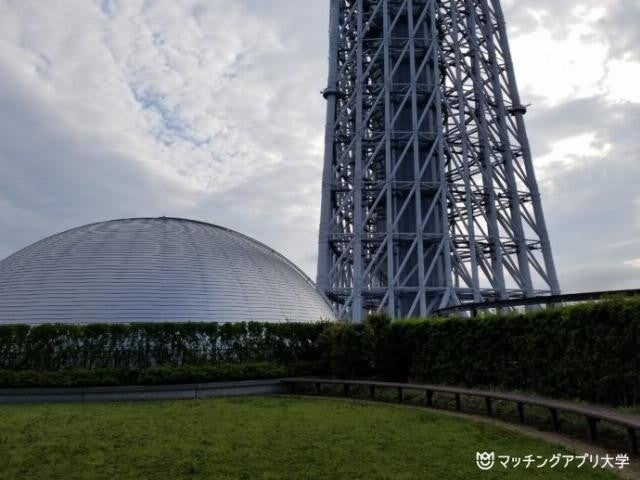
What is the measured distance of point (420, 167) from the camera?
5059cm

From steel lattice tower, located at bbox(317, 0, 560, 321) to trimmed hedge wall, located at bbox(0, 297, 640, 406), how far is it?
2260cm

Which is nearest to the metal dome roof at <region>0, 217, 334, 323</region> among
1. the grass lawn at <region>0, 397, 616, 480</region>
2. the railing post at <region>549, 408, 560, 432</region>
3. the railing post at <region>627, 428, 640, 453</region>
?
the grass lawn at <region>0, 397, 616, 480</region>

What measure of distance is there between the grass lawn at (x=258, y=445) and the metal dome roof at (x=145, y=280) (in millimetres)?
7332

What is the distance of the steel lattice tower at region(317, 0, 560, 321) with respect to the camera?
47188 millimetres

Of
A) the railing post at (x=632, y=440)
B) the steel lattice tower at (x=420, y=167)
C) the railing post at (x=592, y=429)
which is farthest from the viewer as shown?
the steel lattice tower at (x=420, y=167)

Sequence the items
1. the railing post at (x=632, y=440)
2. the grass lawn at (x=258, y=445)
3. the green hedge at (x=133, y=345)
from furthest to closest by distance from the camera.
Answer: the green hedge at (x=133, y=345) < the railing post at (x=632, y=440) < the grass lawn at (x=258, y=445)

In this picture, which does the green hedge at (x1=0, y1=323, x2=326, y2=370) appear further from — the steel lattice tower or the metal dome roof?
the steel lattice tower

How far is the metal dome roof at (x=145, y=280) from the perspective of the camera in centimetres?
2275

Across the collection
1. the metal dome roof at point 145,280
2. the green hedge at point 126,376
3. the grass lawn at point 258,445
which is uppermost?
the metal dome roof at point 145,280

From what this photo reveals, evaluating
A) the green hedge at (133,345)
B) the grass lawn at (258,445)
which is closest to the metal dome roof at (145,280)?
the green hedge at (133,345)

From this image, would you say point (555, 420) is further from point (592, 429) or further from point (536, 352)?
point (536, 352)

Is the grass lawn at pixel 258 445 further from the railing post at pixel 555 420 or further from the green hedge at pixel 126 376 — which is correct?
the green hedge at pixel 126 376

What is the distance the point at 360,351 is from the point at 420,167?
107ft

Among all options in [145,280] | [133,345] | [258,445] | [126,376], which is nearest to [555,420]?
[258,445]
